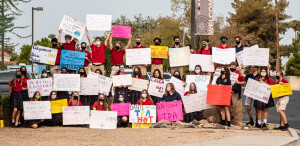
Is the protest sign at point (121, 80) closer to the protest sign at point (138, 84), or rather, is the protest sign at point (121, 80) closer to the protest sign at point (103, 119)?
the protest sign at point (138, 84)

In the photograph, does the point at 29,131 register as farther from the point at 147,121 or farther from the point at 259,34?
the point at 259,34

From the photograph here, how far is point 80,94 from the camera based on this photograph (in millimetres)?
17000

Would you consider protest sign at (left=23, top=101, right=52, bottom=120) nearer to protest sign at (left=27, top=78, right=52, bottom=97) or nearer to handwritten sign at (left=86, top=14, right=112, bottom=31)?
protest sign at (left=27, top=78, right=52, bottom=97)

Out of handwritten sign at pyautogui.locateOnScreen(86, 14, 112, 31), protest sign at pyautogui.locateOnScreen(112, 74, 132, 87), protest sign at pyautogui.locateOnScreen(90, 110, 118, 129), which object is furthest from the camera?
handwritten sign at pyautogui.locateOnScreen(86, 14, 112, 31)

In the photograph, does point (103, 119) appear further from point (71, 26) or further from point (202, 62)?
point (202, 62)

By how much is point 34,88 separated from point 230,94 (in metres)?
6.14

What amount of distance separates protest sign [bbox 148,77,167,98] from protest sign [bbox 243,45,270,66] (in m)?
2.76

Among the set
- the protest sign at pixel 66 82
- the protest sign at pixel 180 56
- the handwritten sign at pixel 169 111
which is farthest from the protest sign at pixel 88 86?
the protest sign at pixel 180 56

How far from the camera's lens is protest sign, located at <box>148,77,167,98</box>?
16922 millimetres

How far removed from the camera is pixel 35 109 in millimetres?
16172

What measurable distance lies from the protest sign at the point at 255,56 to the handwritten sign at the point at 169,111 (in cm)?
262

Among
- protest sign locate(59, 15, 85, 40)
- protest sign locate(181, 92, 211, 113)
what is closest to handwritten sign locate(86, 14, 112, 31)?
protest sign locate(59, 15, 85, 40)

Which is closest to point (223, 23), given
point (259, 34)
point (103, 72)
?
point (259, 34)

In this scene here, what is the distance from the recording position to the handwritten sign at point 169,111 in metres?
16.7
